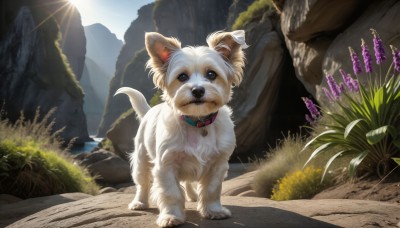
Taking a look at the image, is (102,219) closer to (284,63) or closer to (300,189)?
(300,189)

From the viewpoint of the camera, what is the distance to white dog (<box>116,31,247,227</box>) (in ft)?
10.7

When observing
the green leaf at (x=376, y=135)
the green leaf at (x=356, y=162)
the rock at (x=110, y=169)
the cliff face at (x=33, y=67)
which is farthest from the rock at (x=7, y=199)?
the cliff face at (x=33, y=67)

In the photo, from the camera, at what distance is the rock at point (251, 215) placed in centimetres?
348

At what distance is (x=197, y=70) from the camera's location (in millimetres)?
3283

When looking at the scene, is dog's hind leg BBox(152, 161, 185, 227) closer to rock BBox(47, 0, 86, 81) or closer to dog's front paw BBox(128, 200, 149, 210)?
dog's front paw BBox(128, 200, 149, 210)

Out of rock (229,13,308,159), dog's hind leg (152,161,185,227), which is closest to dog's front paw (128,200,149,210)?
dog's hind leg (152,161,185,227)

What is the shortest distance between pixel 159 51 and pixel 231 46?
0.67 meters

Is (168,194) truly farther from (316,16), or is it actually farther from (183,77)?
(316,16)

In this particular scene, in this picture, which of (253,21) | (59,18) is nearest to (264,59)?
(253,21)

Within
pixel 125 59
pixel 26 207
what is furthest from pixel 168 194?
pixel 125 59

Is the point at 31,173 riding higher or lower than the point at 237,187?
higher

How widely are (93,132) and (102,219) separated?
142 metres

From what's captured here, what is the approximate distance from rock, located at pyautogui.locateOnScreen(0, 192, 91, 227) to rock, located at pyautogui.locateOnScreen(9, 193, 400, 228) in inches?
75.4

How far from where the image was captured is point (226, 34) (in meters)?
3.56
